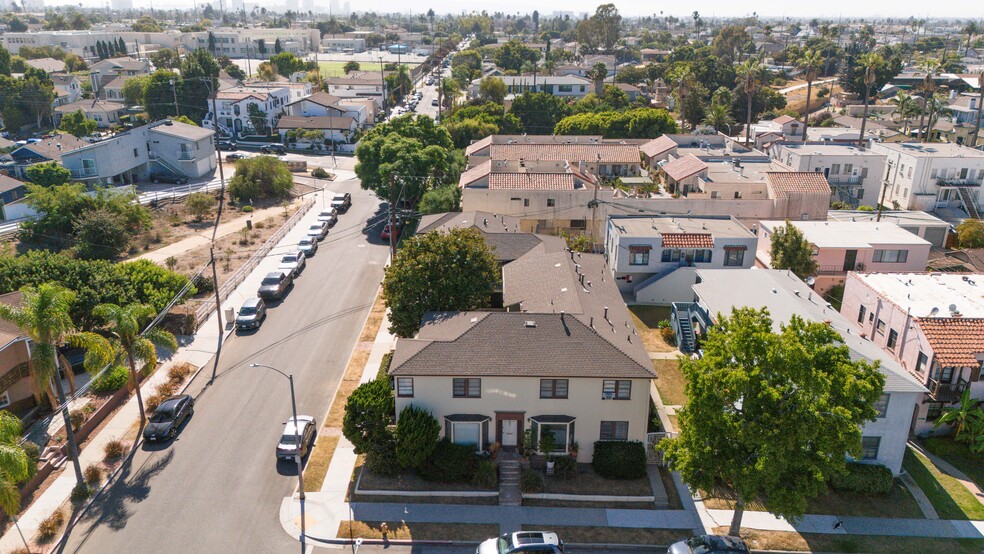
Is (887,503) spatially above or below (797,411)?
below

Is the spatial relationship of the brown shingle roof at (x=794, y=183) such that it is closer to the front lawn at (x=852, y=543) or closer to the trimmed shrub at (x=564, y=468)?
the front lawn at (x=852, y=543)

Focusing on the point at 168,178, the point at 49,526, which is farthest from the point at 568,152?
the point at 49,526

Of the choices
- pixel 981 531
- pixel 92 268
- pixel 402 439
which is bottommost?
pixel 981 531

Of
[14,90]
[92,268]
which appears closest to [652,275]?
[92,268]

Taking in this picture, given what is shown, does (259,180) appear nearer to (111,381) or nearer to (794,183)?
(111,381)

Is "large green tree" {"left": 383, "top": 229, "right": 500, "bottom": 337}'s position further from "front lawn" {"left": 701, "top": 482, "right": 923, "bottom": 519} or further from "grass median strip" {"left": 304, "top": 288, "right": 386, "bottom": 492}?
"front lawn" {"left": 701, "top": 482, "right": 923, "bottom": 519}

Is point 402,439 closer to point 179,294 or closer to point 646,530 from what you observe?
point 646,530
